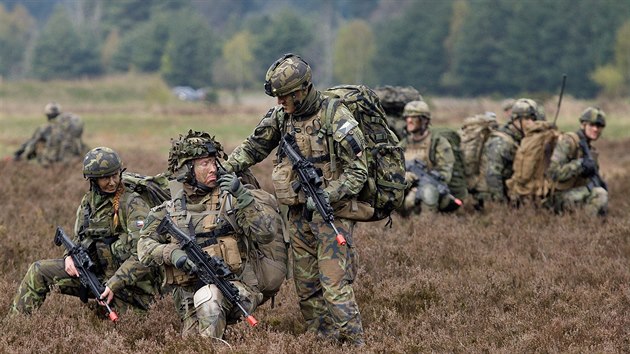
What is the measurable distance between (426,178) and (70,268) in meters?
6.27

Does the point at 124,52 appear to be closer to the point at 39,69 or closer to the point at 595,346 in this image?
the point at 39,69

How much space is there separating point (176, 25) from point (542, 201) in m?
76.8

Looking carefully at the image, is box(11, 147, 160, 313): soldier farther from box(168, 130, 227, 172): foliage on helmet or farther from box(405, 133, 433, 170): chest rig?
box(405, 133, 433, 170): chest rig

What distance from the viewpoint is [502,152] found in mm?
13922

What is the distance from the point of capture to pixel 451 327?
8062 mm

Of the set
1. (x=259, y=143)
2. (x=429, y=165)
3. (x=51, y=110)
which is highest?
(x=259, y=143)

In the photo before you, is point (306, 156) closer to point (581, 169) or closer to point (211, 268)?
point (211, 268)

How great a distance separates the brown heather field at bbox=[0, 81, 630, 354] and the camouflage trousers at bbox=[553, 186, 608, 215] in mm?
348

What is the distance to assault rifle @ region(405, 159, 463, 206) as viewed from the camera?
520 inches

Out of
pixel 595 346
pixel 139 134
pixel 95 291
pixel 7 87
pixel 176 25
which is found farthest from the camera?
pixel 176 25

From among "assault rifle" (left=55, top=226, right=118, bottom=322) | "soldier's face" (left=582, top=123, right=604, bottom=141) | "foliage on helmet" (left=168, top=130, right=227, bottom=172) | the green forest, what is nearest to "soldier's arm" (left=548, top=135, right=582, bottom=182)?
"soldier's face" (left=582, top=123, right=604, bottom=141)

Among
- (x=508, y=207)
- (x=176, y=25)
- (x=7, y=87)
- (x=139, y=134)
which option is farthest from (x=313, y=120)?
(x=176, y=25)

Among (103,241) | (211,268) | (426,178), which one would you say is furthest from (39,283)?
(426,178)

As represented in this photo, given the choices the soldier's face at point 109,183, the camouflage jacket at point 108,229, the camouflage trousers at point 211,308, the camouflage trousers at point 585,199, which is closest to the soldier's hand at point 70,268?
the camouflage jacket at point 108,229
